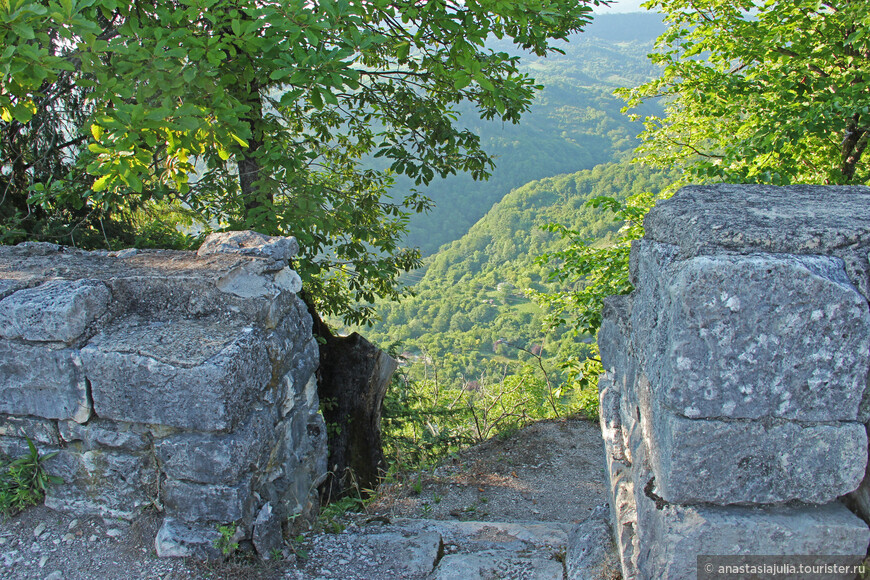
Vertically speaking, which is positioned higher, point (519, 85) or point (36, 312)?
point (519, 85)

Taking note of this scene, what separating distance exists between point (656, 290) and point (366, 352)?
343cm

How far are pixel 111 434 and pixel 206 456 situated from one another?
461mm

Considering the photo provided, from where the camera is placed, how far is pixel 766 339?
1.49 metres

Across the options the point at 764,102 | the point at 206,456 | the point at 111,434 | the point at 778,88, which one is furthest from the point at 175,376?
the point at 778,88

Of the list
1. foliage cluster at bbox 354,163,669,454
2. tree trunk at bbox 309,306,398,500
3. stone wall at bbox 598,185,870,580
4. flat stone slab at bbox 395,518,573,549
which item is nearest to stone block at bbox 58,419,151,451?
flat stone slab at bbox 395,518,573,549

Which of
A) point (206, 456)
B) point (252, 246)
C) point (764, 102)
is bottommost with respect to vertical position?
point (206, 456)

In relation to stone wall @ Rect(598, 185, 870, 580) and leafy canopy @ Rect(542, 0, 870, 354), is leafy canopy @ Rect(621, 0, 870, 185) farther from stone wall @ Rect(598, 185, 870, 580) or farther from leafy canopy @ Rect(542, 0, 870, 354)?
stone wall @ Rect(598, 185, 870, 580)

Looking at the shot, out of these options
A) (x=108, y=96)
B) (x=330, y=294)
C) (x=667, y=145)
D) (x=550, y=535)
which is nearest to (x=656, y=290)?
(x=550, y=535)

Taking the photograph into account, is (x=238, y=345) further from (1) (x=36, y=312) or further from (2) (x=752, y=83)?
(2) (x=752, y=83)

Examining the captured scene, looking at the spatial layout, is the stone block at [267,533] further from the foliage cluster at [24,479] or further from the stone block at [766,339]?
the stone block at [766,339]

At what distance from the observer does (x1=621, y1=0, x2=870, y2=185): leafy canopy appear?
13.7 ft

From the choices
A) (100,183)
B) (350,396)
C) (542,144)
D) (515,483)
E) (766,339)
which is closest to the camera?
(766,339)

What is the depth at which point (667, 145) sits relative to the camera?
812 centimetres

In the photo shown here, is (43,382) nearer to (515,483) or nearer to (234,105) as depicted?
(234,105)
